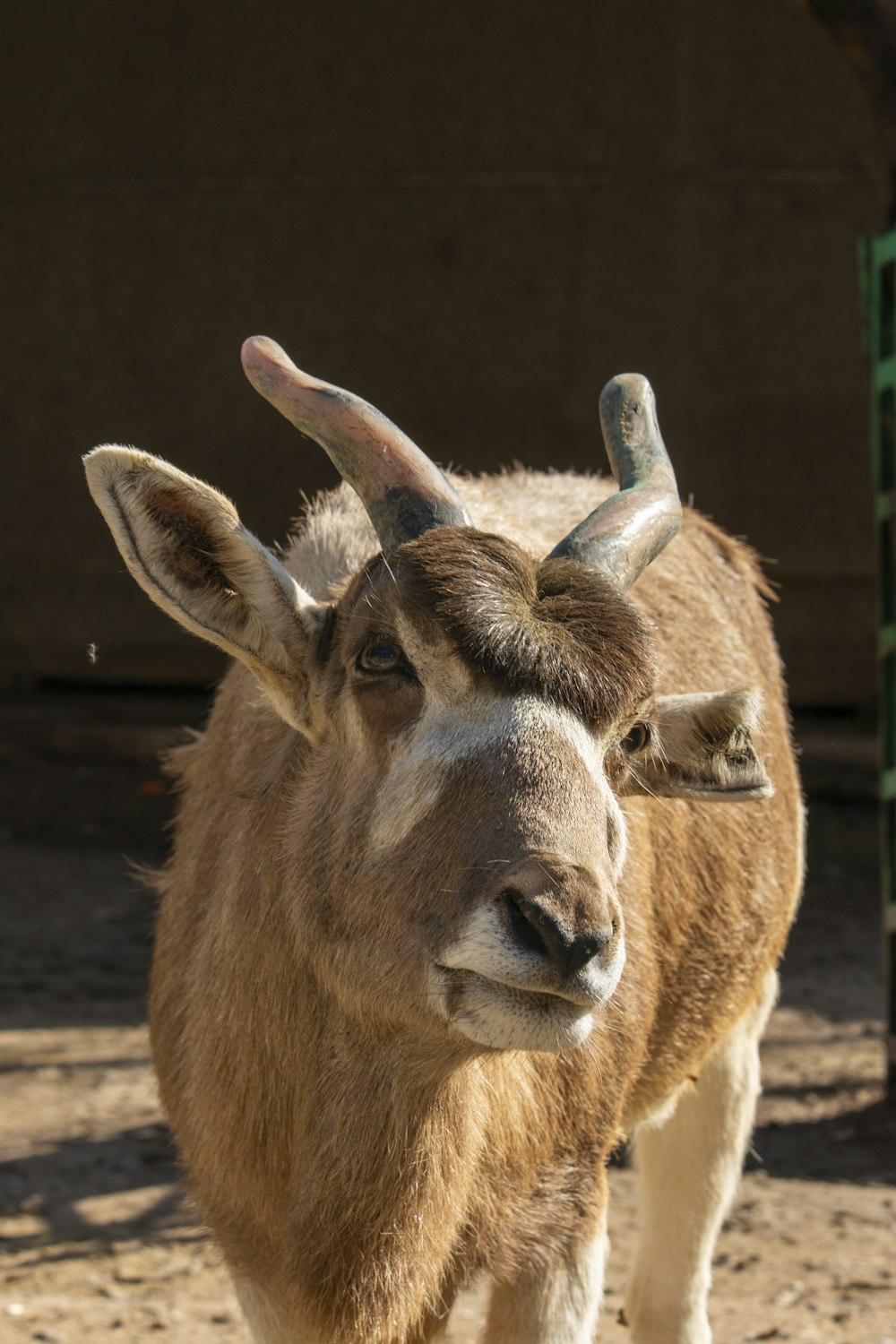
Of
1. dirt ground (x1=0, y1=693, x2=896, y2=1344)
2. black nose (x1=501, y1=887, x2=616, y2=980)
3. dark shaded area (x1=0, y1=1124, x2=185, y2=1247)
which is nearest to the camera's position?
black nose (x1=501, y1=887, x2=616, y2=980)

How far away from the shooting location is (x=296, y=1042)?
3857mm

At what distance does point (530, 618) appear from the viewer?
331 cm

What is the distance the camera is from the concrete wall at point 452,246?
38.8ft

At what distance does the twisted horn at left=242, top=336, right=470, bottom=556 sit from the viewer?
144 inches

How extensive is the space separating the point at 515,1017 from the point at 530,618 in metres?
0.80

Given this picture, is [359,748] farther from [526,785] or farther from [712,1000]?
[712,1000]

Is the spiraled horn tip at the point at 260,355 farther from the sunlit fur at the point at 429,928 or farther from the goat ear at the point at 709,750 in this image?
the goat ear at the point at 709,750

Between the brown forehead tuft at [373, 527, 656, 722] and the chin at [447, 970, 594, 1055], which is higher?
the brown forehead tuft at [373, 527, 656, 722]

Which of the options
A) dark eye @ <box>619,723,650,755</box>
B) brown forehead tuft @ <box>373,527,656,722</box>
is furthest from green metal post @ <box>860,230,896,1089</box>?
brown forehead tuft @ <box>373,527,656,722</box>

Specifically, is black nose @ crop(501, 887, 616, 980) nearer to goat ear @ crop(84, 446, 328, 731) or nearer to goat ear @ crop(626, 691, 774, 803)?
goat ear @ crop(84, 446, 328, 731)

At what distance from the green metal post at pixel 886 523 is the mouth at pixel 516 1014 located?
4814mm

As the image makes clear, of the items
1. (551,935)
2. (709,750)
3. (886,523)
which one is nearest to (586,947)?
(551,935)

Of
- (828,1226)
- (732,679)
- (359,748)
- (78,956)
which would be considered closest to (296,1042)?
(359,748)

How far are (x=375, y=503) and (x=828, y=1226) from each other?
4.19 metres
